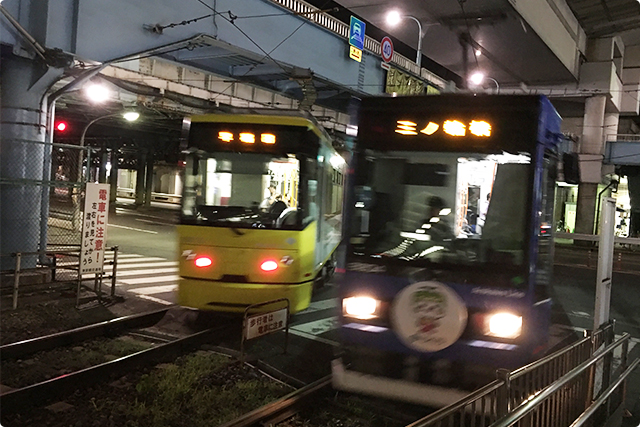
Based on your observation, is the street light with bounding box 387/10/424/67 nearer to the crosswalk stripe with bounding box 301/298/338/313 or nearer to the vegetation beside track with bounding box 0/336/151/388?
the crosswalk stripe with bounding box 301/298/338/313

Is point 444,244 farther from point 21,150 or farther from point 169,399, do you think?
point 21,150

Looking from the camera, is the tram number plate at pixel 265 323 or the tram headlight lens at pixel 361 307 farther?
the tram number plate at pixel 265 323

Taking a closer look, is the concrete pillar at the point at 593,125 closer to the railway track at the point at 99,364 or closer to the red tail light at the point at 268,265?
the red tail light at the point at 268,265

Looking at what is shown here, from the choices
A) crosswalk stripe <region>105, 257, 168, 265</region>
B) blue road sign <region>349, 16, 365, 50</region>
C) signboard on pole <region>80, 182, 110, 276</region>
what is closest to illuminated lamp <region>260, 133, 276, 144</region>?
signboard on pole <region>80, 182, 110, 276</region>

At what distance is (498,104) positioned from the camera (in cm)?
529

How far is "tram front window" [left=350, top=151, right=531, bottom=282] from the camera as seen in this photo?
520 cm

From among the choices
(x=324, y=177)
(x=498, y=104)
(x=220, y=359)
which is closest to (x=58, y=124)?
(x=324, y=177)

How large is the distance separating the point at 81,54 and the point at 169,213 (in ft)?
84.4

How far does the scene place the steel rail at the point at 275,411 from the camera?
4953 mm

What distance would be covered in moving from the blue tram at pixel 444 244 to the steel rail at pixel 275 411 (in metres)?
0.42

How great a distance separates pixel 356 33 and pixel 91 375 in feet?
41.9

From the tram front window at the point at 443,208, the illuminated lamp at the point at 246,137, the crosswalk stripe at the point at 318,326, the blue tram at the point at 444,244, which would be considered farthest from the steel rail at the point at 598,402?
the illuminated lamp at the point at 246,137

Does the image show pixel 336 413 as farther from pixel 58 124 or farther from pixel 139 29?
pixel 58 124

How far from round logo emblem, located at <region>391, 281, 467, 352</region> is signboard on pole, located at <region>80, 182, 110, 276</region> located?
22.1ft
